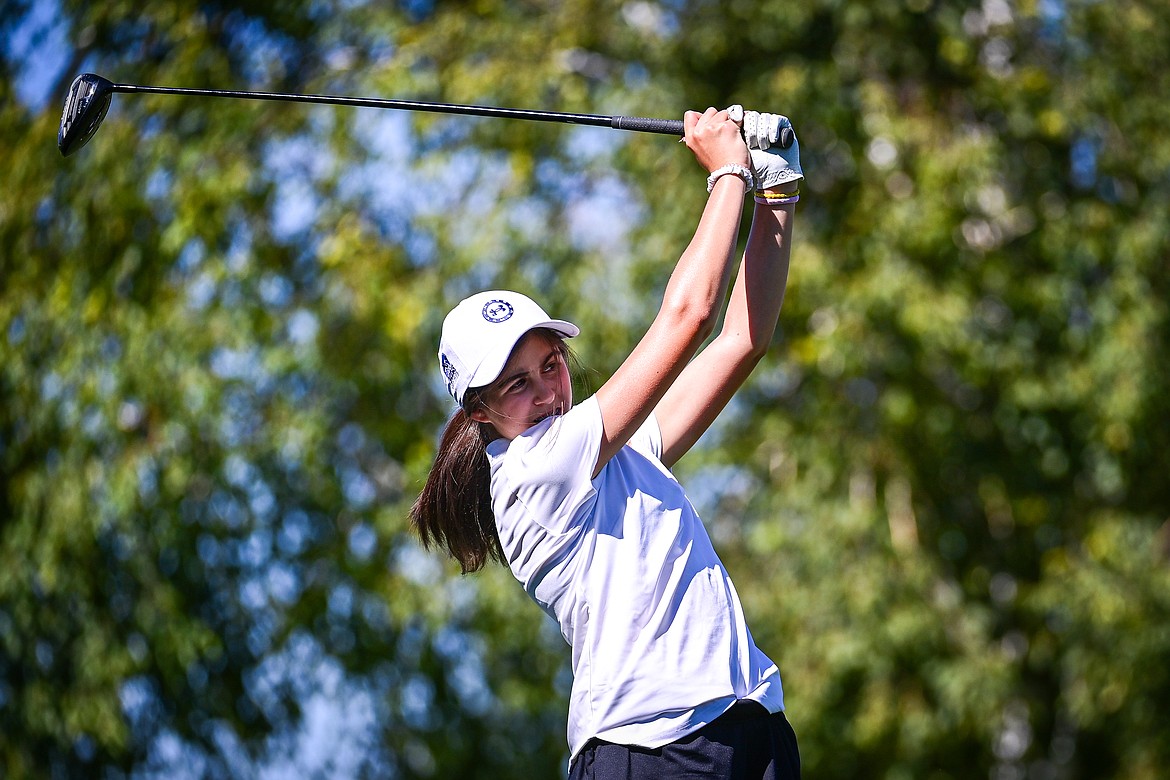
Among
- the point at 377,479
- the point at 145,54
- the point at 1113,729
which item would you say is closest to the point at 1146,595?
the point at 1113,729

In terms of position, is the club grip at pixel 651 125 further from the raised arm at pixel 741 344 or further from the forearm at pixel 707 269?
the forearm at pixel 707 269

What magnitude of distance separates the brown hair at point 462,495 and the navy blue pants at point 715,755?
0.46m

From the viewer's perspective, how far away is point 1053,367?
6.43m

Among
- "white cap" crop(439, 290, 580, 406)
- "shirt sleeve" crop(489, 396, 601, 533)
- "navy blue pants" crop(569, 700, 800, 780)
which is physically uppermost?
"white cap" crop(439, 290, 580, 406)

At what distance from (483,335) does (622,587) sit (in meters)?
0.44

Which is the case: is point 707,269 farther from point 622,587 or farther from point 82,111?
point 82,111

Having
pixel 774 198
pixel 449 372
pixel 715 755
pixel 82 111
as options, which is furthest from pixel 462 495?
pixel 82 111

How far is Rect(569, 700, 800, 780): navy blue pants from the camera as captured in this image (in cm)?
211

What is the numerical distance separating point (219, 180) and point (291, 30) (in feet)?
3.11

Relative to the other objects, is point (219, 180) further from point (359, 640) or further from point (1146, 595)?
point (1146, 595)

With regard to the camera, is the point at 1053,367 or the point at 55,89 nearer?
the point at 1053,367

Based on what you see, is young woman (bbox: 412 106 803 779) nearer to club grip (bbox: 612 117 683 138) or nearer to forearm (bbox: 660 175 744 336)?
forearm (bbox: 660 175 744 336)

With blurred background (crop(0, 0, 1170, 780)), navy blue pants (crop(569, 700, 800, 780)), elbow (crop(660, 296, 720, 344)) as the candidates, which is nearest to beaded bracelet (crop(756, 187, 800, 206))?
elbow (crop(660, 296, 720, 344))

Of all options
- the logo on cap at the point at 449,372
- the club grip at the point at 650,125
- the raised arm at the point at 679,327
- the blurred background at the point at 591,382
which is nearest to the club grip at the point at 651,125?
the club grip at the point at 650,125
